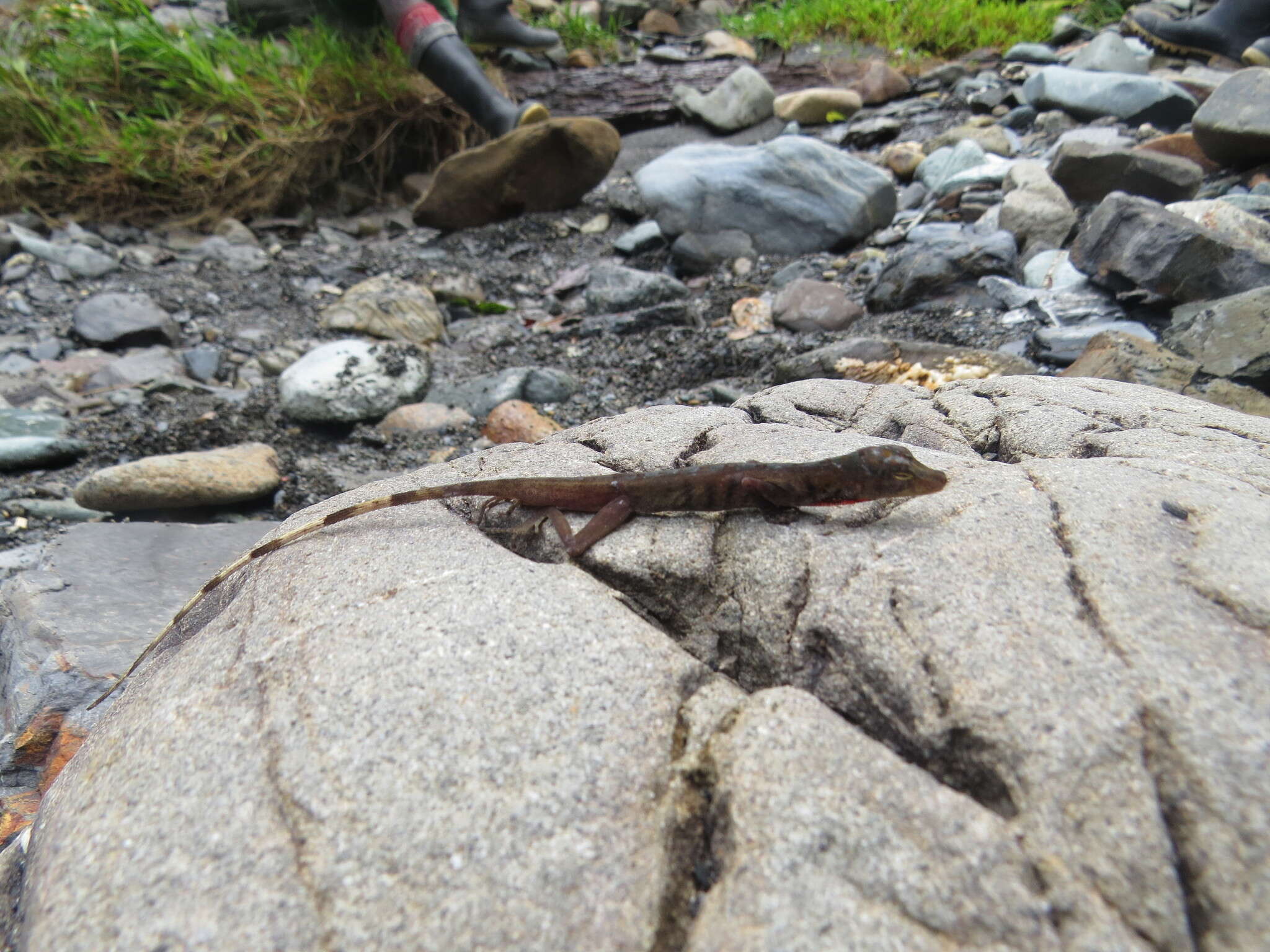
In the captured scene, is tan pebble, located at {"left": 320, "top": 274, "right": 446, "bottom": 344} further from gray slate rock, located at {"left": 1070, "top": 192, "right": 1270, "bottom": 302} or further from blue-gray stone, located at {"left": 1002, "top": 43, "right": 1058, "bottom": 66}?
blue-gray stone, located at {"left": 1002, "top": 43, "right": 1058, "bottom": 66}

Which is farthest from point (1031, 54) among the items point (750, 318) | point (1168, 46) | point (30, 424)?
point (30, 424)

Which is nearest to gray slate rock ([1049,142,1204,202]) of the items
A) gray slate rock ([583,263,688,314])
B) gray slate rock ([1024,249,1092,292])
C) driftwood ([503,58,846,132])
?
gray slate rock ([1024,249,1092,292])

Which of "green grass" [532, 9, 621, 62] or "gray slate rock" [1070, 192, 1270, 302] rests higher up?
"green grass" [532, 9, 621, 62]

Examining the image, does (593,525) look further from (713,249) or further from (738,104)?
(738,104)

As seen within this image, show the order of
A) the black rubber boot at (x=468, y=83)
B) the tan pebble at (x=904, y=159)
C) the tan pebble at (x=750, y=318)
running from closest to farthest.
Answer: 1. the tan pebble at (x=750, y=318)
2. the tan pebble at (x=904, y=159)
3. the black rubber boot at (x=468, y=83)

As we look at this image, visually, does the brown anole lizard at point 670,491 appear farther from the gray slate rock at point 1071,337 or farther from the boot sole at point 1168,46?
the boot sole at point 1168,46

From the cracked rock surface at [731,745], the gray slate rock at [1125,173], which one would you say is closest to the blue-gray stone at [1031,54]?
the gray slate rock at [1125,173]
